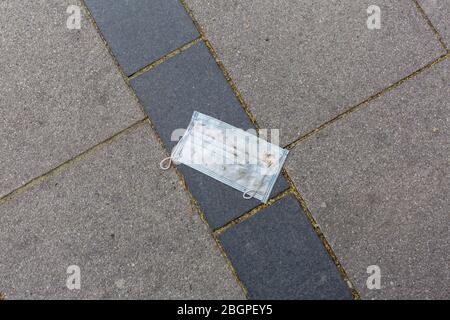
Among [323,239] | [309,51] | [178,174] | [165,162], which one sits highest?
[309,51]

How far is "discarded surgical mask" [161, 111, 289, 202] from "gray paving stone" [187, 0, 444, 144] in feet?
0.47

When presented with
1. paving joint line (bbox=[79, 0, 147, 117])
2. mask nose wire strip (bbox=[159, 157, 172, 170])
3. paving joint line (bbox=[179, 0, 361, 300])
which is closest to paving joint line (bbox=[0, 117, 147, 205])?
paving joint line (bbox=[79, 0, 147, 117])

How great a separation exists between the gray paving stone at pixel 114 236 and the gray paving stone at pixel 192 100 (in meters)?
0.10

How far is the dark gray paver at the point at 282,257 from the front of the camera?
7.80 ft

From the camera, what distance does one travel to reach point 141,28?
8.84ft

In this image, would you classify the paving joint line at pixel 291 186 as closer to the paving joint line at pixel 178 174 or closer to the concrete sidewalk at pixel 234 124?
the concrete sidewalk at pixel 234 124

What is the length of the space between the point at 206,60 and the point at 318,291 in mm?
1532

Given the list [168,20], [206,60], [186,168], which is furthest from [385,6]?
[186,168]

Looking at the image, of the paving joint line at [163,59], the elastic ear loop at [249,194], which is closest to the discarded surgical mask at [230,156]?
the elastic ear loop at [249,194]

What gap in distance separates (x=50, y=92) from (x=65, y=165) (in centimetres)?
48

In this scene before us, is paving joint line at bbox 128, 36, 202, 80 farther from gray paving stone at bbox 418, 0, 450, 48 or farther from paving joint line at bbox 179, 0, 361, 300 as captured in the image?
gray paving stone at bbox 418, 0, 450, 48

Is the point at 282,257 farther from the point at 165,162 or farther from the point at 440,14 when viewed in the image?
the point at 440,14

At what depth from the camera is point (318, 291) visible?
237cm

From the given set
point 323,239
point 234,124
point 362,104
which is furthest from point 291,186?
point 362,104
